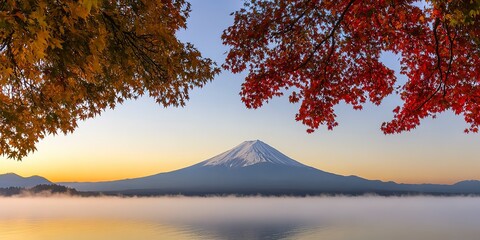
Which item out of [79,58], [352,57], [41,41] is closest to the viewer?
[41,41]

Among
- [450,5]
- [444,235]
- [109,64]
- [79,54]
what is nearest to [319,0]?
[450,5]

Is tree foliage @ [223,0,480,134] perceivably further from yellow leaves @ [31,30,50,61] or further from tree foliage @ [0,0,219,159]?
yellow leaves @ [31,30,50,61]

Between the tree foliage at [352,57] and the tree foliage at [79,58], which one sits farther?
A: the tree foliage at [352,57]

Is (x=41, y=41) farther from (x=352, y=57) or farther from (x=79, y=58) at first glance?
(x=352, y=57)

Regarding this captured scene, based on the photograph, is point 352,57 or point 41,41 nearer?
point 41,41

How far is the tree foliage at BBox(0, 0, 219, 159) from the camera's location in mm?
5809

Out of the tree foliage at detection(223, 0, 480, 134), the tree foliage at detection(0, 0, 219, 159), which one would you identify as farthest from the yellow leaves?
A: the tree foliage at detection(223, 0, 480, 134)

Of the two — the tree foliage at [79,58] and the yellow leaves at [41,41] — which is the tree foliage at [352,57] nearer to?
the tree foliage at [79,58]

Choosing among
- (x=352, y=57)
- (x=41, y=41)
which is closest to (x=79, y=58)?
(x=41, y=41)

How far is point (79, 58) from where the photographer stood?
7738mm

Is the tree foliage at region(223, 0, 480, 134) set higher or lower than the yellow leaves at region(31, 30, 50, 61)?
higher

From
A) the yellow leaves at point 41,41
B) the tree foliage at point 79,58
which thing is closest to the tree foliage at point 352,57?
the tree foliage at point 79,58

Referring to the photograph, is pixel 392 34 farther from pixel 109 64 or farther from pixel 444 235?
pixel 444 235

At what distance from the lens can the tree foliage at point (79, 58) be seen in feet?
19.1
